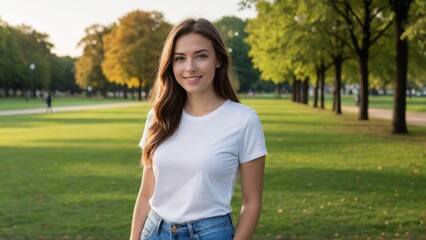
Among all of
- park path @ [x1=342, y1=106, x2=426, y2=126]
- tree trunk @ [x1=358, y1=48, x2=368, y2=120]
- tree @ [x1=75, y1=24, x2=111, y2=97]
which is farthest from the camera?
tree @ [x1=75, y1=24, x2=111, y2=97]

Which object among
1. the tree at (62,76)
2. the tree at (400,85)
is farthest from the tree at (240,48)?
the tree at (400,85)

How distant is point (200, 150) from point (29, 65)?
9777 cm

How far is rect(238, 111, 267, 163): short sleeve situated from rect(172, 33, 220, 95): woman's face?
0.31 meters

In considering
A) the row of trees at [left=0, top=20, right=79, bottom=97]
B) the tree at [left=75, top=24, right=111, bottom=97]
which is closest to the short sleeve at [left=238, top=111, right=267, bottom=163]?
the row of trees at [left=0, top=20, right=79, bottom=97]

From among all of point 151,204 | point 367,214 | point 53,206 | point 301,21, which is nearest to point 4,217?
point 53,206

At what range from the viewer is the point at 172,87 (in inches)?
106

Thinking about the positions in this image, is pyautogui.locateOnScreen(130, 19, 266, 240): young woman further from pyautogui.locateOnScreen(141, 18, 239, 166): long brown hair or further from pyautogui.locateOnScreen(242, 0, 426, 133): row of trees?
pyautogui.locateOnScreen(242, 0, 426, 133): row of trees

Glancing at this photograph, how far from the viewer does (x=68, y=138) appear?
2031 centimetres

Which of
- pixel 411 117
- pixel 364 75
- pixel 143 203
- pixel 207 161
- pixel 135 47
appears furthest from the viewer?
pixel 135 47

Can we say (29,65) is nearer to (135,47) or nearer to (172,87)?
(135,47)

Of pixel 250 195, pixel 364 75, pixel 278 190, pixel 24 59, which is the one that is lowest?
pixel 278 190

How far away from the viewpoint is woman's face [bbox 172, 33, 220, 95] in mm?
2537

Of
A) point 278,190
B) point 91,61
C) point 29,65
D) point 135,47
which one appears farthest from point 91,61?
point 278,190

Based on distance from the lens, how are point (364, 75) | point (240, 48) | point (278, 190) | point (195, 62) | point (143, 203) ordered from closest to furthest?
1. point (195, 62)
2. point (143, 203)
3. point (278, 190)
4. point (364, 75)
5. point (240, 48)
